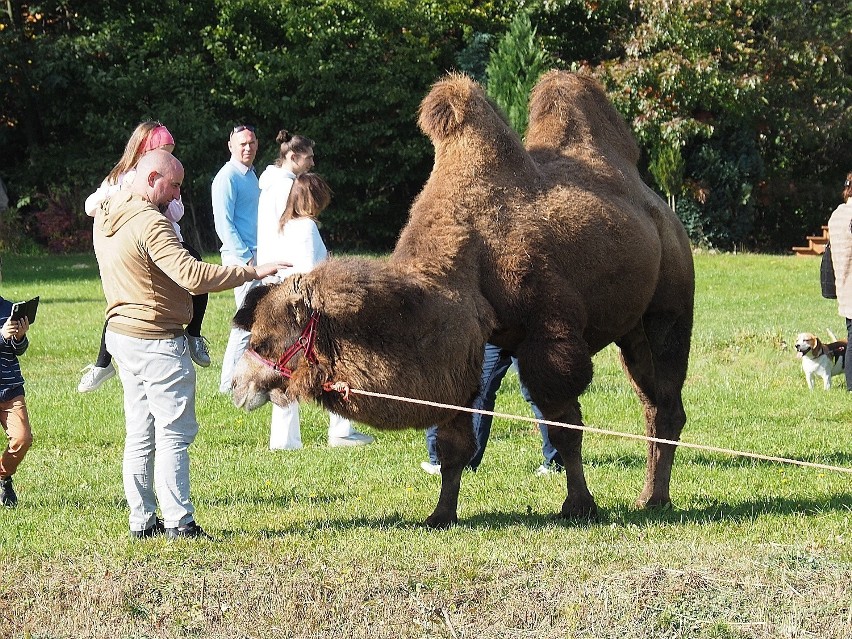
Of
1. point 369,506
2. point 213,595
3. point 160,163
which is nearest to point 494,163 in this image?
point 160,163

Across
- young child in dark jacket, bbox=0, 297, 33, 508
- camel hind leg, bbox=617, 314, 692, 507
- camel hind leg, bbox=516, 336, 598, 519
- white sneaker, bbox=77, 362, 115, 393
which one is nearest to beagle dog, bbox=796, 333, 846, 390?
camel hind leg, bbox=617, 314, 692, 507

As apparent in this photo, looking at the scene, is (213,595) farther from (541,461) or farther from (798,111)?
(798,111)

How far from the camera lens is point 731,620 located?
5.54 m

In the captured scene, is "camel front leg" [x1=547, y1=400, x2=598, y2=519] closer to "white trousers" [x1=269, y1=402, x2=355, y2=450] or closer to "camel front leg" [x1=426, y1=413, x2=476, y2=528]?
"camel front leg" [x1=426, y1=413, x2=476, y2=528]

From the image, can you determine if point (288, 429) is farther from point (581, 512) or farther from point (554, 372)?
point (554, 372)

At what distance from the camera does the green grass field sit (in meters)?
5.64

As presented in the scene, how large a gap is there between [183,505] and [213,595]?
103cm

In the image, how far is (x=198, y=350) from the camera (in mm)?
7617

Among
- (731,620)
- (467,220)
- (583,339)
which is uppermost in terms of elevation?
(467,220)

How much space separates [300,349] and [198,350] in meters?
1.63

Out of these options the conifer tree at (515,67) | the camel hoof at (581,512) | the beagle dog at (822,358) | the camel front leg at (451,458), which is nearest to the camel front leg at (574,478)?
the camel hoof at (581,512)

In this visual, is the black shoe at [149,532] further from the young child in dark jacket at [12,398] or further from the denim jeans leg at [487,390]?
the denim jeans leg at [487,390]

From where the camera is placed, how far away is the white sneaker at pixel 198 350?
23.8ft

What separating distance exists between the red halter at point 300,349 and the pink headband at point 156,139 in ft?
5.45
